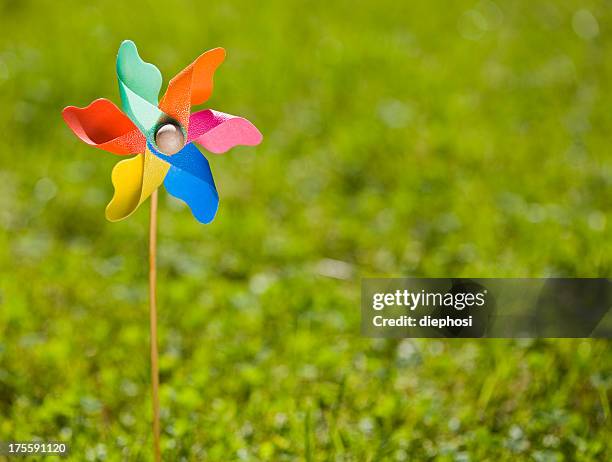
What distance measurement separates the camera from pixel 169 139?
167cm

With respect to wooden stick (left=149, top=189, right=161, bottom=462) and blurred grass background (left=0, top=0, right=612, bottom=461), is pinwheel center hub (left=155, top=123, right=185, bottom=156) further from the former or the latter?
blurred grass background (left=0, top=0, right=612, bottom=461)

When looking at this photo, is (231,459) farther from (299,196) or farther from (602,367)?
(299,196)

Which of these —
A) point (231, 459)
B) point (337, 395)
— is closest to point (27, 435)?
point (231, 459)

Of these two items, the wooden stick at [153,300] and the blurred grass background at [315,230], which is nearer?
the wooden stick at [153,300]

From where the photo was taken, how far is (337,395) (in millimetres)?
2424

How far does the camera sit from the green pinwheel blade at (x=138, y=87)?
5.49ft

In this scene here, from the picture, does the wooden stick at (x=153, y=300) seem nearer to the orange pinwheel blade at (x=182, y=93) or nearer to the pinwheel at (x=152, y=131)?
the pinwheel at (x=152, y=131)

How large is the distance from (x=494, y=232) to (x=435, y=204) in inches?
13.2

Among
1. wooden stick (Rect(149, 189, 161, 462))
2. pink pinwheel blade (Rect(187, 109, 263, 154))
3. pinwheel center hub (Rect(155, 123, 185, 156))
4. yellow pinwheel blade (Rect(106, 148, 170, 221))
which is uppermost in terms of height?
pink pinwheel blade (Rect(187, 109, 263, 154))

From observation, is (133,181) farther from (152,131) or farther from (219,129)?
(219,129)

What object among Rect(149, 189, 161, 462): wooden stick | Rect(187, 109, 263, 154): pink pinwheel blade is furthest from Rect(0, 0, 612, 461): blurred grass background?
Rect(187, 109, 263, 154): pink pinwheel blade

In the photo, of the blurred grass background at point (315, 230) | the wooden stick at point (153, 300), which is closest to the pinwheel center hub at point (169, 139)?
the wooden stick at point (153, 300)

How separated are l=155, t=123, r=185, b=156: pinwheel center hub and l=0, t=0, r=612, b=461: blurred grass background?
0.91m

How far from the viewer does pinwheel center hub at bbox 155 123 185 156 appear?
5.48ft
